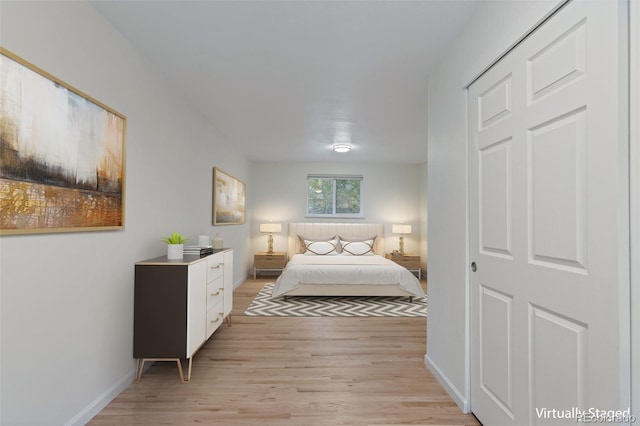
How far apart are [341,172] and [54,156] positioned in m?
5.86

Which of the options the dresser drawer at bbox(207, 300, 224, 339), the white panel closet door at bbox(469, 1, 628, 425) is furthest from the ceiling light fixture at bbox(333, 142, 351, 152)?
the white panel closet door at bbox(469, 1, 628, 425)

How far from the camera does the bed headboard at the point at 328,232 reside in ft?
23.1

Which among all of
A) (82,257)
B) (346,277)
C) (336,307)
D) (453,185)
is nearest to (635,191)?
(453,185)

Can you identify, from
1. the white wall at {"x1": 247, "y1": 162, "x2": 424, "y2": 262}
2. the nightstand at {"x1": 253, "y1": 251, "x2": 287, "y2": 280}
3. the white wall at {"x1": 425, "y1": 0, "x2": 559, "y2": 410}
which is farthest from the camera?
the white wall at {"x1": 247, "y1": 162, "x2": 424, "y2": 262}

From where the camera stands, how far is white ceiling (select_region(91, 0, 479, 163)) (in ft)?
6.55

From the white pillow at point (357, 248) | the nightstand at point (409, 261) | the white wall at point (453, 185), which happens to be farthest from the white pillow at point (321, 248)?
the white wall at point (453, 185)

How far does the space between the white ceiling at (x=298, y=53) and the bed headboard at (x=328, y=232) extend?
121 inches

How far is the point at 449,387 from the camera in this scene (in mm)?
2275

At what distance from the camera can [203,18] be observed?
2.08 metres

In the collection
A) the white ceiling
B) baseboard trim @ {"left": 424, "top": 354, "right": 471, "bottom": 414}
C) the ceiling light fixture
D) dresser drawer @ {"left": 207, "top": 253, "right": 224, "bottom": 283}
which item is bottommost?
baseboard trim @ {"left": 424, "top": 354, "right": 471, "bottom": 414}

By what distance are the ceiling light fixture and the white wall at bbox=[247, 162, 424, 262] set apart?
4.93ft

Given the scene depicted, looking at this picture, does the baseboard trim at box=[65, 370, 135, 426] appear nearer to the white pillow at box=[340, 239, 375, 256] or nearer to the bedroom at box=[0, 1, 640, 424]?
the bedroom at box=[0, 1, 640, 424]

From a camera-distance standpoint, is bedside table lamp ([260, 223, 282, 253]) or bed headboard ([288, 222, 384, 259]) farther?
bed headboard ([288, 222, 384, 259])

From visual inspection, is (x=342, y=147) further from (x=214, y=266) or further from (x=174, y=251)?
(x=174, y=251)
